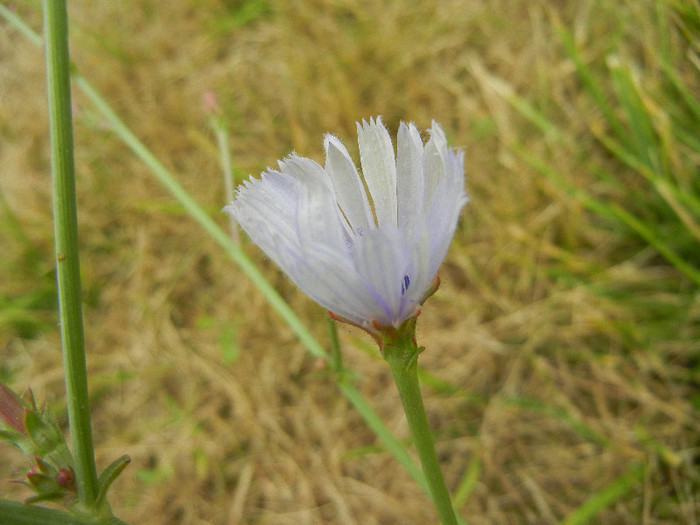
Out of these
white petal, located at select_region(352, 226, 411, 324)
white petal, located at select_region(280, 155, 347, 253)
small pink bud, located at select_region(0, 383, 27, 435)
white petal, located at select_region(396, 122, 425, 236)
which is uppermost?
white petal, located at select_region(396, 122, 425, 236)

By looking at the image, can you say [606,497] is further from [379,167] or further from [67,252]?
[67,252]

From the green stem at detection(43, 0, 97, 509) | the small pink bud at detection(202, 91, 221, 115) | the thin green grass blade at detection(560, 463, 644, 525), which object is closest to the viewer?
the green stem at detection(43, 0, 97, 509)

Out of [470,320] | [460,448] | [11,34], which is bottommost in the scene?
[460,448]

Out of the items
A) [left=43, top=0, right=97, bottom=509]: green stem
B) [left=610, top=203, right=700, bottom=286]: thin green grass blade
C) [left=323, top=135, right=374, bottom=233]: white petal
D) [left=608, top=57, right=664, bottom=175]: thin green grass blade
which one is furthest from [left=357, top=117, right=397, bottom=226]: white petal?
[left=608, top=57, right=664, bottom=175]: thin green grass blade

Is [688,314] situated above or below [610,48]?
below

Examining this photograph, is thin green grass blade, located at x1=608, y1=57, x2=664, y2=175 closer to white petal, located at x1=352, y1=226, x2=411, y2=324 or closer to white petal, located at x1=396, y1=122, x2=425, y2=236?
white petal, located at x1=396, y1=122, x2=425, y2=236

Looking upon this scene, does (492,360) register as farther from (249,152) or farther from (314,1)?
(314,1)

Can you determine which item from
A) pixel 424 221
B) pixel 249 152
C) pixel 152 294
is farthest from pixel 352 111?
pixel 424 221

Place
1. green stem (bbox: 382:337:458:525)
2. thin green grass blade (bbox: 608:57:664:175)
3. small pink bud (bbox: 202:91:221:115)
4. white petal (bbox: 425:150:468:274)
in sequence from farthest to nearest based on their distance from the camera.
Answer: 1. thin green grass blade (bbox: 608:57:664:175)
2. small pink bud (bbox: 202:91:221:115)
3. green stem (bbox: 382:337:458:525)
4. white petal (bbox: 425:150:468:274)
